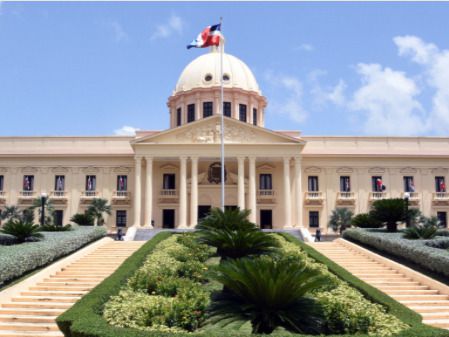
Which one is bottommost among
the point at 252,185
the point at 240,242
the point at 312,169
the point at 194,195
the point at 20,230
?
the point at 240,242

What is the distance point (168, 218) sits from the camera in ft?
151

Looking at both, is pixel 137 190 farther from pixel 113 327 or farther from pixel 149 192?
pixel 113 327

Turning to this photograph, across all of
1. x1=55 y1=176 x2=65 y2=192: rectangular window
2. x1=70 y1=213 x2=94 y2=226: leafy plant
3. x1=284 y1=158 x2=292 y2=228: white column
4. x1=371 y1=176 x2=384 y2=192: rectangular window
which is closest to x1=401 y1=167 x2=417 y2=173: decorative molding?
x1=371 y1=176 x2=384 y2=192: rectangular window

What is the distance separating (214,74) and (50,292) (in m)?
40.8

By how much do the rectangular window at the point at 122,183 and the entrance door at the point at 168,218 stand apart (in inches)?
171

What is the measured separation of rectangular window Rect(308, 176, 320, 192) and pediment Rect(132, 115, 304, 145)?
5409 millimetres

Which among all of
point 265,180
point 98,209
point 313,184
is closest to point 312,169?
point 313,184

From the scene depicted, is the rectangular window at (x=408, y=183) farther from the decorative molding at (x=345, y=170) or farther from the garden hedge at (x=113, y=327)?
the garden hedge at (x=113, y=327)

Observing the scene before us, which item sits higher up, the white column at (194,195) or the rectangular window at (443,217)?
the white column at (194,195)

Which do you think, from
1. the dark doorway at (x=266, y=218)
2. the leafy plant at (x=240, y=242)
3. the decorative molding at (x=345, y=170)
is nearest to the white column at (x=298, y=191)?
the dark doorway at (x=266, y=218)

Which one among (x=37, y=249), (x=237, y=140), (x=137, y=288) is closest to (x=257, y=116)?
(x=237, y=140)

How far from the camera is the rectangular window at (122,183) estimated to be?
153 feet

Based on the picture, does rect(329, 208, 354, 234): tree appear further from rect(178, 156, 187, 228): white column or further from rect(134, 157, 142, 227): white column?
rect(134, 157, 142, 227): white column

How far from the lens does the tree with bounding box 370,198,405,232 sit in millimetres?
28781
